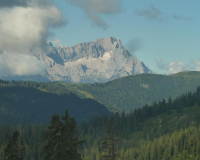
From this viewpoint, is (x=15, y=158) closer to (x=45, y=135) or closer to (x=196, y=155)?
(x=45, y=135)

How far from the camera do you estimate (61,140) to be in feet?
144

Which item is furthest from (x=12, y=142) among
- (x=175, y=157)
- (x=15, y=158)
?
(x=175, y=157)

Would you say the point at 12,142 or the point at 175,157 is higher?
the point at 12,142

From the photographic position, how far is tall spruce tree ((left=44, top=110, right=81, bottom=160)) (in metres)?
43.4

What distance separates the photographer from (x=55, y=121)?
43594mm

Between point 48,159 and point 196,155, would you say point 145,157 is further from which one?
point 48,159

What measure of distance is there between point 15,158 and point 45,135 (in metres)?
4.33

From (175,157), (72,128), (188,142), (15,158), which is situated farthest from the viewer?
(188,142)

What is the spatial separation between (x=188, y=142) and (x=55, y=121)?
166747 mm

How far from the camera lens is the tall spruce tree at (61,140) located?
43375 millimetres

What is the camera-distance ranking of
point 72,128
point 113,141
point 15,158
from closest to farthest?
point 15,158, point 72,128, point 113,141

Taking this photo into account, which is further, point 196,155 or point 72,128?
point 196,155

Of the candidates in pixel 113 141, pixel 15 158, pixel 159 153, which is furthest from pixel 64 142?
pixel 159 153

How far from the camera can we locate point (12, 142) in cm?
4162
